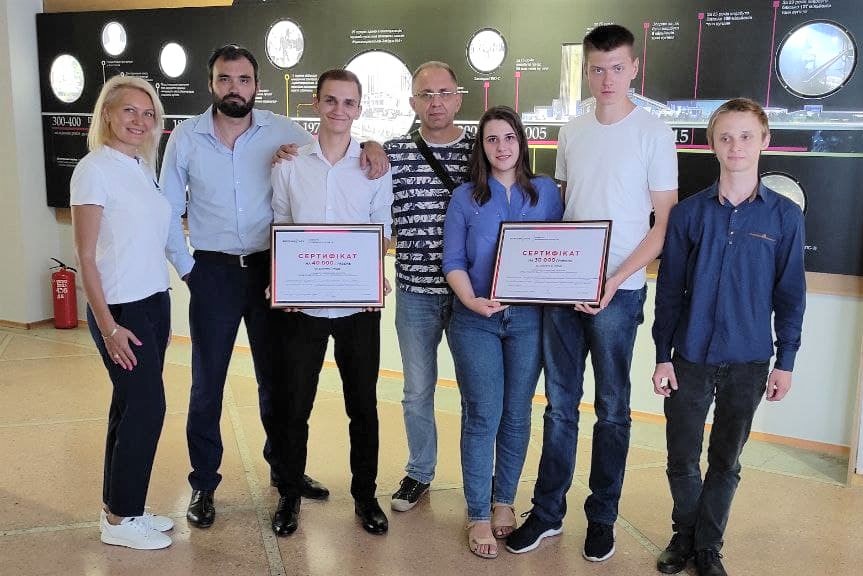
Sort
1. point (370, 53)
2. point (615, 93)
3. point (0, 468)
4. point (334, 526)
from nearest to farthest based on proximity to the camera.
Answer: point (615, 93) < point (334, 526) < point (0, 468) < point (370, 53)

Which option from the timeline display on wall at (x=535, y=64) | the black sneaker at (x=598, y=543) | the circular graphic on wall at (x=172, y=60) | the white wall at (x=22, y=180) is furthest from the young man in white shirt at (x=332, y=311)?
the white wall at (x=22, y=180)

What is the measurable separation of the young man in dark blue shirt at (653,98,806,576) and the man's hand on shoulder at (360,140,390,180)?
102 centimetres

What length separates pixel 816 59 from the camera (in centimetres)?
402

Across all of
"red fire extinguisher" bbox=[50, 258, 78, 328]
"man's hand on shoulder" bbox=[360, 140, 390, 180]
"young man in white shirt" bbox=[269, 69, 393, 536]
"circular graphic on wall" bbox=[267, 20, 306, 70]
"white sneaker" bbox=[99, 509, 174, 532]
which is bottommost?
"white sneaker" bbox=[99, 509, 174, 532]

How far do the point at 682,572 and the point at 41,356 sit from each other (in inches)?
181

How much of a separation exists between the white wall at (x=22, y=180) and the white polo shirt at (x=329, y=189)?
13.5 ft

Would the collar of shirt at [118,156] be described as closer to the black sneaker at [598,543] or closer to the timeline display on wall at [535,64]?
the black sneaker at [598,543]

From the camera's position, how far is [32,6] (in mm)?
6258

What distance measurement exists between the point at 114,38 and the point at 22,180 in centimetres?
132

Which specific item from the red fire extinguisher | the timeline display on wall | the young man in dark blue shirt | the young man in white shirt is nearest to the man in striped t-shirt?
the young man in white shirt

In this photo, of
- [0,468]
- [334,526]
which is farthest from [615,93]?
[0,468]

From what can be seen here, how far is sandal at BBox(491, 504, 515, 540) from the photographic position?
3242 millimetres

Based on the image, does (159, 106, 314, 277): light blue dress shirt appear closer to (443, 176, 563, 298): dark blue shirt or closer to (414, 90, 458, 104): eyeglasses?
(414, 90, 458, 104): eyeglasses

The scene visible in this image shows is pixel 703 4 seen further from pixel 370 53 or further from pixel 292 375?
pixel 292 375
